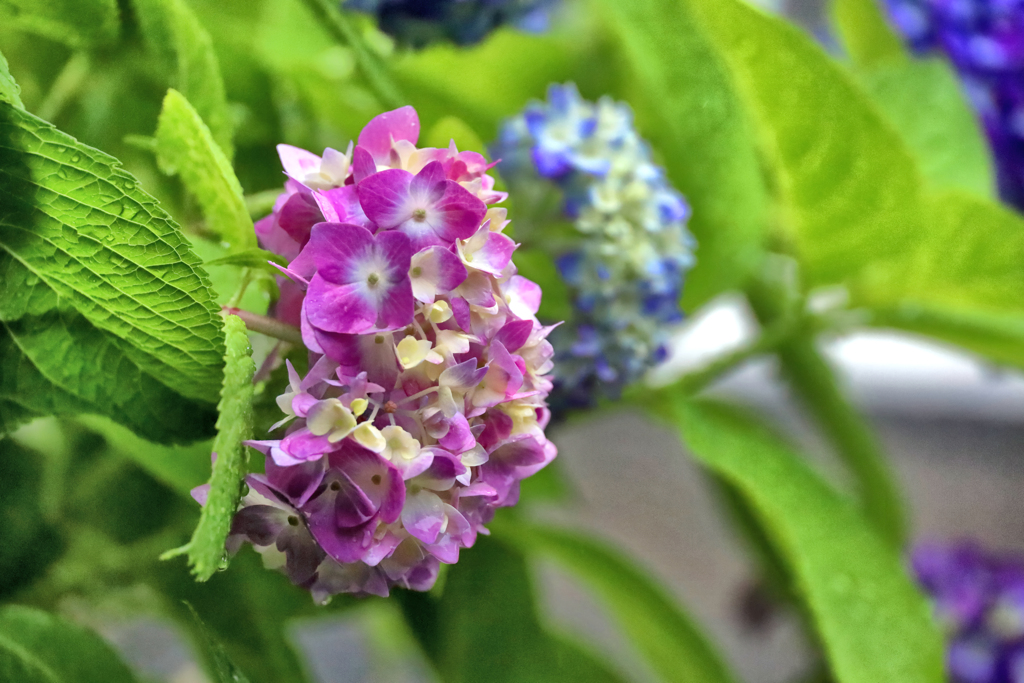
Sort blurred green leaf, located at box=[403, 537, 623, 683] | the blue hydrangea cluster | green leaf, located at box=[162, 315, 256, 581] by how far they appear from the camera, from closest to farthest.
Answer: green leaf, located at box=[162, 315, 256, 581] → blurred green leaf, located at box=[403, 537, 623, 683] → the blue hydrangea cluster

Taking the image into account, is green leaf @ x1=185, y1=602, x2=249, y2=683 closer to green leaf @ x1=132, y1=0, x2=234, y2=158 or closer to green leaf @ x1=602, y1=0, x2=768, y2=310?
green leaf @ x1=132, y1=0, x2=234, y2=158

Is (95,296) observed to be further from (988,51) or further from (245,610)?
(988,51)

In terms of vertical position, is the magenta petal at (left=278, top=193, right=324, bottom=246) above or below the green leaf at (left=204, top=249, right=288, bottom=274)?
above

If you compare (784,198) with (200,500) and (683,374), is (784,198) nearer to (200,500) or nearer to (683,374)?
(683,374)

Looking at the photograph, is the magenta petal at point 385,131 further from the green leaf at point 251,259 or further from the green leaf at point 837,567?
the green leaf at point 837,567

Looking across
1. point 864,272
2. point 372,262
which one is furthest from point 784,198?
point 372,262

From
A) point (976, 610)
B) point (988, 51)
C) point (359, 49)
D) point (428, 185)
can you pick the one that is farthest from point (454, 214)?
point (976, 610)

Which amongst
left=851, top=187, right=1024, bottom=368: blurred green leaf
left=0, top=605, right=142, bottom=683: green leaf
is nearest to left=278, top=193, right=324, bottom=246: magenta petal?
left=0, top=605, right=142, bottom=683: green leaf
